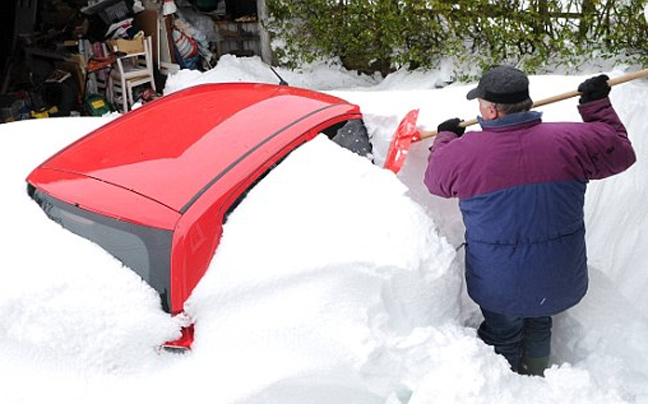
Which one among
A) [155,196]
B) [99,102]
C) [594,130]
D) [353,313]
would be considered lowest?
[99,102]

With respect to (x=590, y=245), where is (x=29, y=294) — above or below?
above

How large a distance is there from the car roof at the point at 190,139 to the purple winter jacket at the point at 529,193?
824 millimetres

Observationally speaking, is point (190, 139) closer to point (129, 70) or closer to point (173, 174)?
point (173, 174)

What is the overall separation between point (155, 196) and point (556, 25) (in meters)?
4.43

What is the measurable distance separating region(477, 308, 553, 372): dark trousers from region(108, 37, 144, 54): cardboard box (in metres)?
5.72

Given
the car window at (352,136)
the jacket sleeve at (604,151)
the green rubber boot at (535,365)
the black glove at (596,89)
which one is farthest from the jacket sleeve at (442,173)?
the green rubber boot at (535,365)

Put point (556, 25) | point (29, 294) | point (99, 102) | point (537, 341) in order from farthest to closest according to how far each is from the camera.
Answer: point (99, 102) < point (556, 25) < point (537, 341) < point (29, 294)

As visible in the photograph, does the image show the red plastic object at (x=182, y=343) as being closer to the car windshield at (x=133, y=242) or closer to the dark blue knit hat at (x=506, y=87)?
the car windshield at (x=133, y=242)

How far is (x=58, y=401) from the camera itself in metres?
2.11

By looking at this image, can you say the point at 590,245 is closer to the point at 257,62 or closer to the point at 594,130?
the point at 594,130

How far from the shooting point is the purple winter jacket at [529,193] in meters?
2.36

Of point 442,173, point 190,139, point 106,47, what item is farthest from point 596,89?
point 106,47

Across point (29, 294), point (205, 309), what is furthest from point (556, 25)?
point (29, 294)

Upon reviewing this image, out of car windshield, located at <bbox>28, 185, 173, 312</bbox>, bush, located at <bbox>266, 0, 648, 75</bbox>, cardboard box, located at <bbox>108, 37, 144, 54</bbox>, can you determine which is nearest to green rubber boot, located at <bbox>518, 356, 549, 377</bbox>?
car windshield, located at <bbox>28, 185, 173, 312</bbox>
